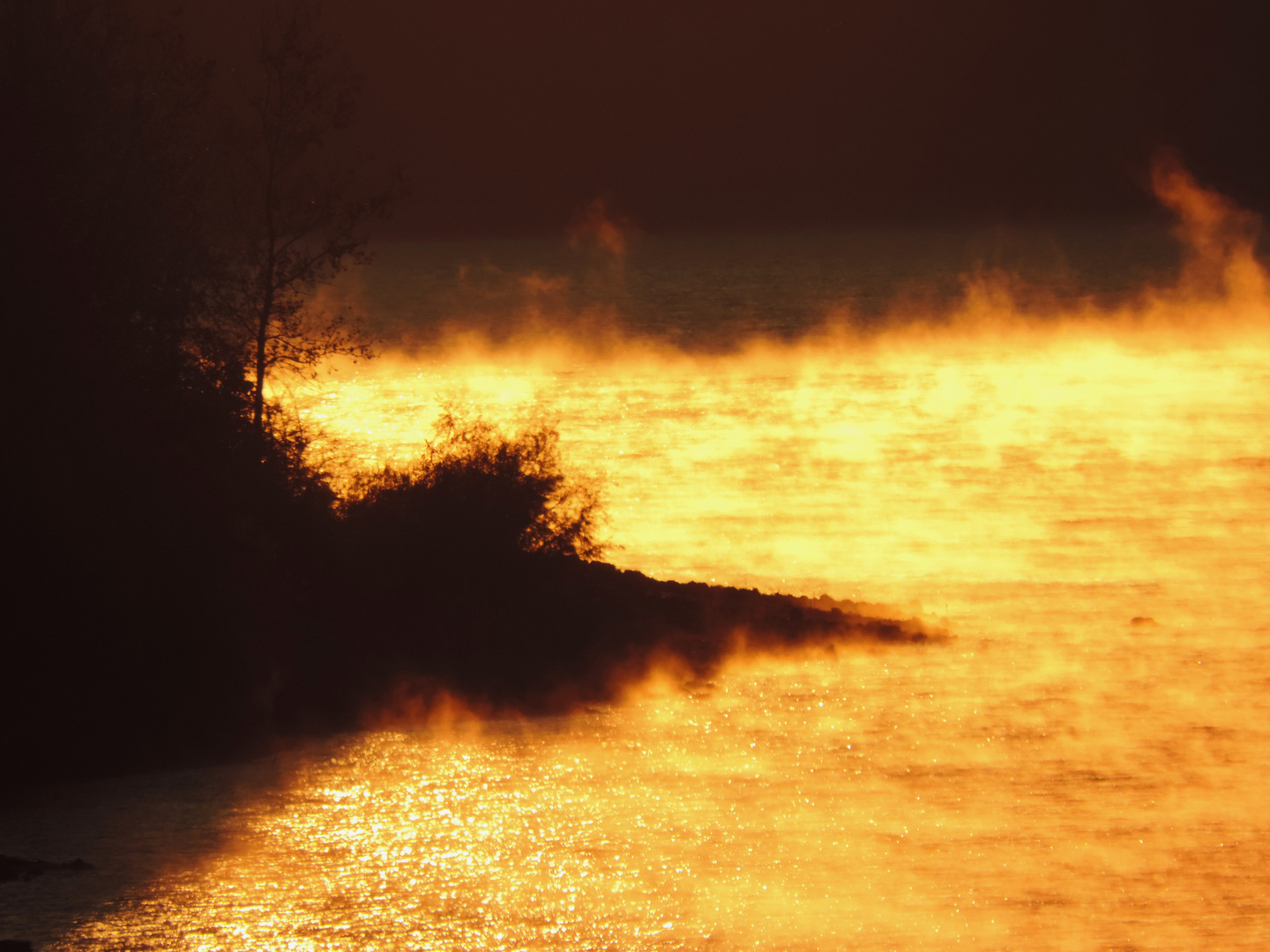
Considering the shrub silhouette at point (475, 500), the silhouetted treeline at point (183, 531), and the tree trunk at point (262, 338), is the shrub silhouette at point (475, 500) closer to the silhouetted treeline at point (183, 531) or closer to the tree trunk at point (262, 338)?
the silhouetted treeline at point (183, 531)

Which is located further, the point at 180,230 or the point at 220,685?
the point at 180,230

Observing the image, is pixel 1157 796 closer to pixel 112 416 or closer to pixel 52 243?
pixel 112 416

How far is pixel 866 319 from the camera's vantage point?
133 meters

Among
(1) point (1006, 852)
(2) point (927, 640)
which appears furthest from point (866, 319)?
(1) point (1006, 852)

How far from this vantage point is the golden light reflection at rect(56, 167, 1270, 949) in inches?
706

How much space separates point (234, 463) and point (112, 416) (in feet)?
8.60

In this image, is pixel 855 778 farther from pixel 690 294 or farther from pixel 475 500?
pixel 690 294

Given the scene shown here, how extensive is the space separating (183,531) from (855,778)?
32.4 feet

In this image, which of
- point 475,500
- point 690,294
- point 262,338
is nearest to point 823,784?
point 475,500

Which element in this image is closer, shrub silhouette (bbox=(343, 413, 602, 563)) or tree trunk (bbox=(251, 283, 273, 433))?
shrub silhouette (bbox=(343, 413, 602, 563))

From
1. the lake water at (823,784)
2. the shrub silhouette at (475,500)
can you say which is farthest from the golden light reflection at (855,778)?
the shrub silhouette at (475,500)

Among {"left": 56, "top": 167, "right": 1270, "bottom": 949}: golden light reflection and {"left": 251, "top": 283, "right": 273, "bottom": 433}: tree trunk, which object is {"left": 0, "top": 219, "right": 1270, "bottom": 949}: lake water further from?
{"left": 251, "top": 283, "right": 273, "bottom": 433}: tree trunk

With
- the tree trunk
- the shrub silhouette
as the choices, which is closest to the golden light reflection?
the shrub silhouette

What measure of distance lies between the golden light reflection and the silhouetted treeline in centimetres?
153
